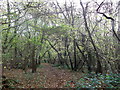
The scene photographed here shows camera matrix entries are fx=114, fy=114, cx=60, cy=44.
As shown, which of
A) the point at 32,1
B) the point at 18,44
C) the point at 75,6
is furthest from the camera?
the point at 75,6

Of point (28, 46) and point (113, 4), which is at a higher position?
point (113, 4)

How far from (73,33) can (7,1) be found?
6191 mm

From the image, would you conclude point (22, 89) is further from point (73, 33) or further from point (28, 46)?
point (73, 33)

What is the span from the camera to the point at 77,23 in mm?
12977

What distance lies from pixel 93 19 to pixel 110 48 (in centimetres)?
424

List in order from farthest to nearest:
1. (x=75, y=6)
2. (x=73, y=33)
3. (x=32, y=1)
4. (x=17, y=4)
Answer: (x=75, y=6)
(x=73, y=33)
(x=17, y=4)
(x=32, y=1)

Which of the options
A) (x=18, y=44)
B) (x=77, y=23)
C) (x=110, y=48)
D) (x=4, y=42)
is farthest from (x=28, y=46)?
Result: (x=110, y=48)

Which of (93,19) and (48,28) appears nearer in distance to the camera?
(48,28)

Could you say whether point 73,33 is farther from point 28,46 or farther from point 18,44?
point 18,44

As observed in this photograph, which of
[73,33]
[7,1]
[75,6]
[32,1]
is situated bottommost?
[73,33]

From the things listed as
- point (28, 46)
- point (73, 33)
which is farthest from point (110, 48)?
point (28, 46)

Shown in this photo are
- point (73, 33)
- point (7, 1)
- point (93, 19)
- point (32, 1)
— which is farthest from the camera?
point (93, 19)

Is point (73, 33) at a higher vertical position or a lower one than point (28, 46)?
higher

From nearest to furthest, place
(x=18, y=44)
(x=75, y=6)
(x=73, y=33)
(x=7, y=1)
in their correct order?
1. (x=7, y=1)
2. (x=18, y=44)
3. (x=73, y=33)
4. (x=75, y=6)
